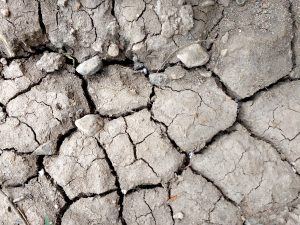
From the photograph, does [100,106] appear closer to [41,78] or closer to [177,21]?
[41,78]

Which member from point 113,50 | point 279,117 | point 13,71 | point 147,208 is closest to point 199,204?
point 147,208

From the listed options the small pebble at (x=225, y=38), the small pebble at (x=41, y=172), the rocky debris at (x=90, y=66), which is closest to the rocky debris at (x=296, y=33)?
the small pebble at (x=225, y=38)

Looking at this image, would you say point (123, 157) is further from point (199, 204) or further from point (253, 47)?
point (253, 47)

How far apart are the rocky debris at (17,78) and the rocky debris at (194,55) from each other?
93cm

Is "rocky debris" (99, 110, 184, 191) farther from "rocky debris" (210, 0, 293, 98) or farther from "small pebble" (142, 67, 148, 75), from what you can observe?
"rocky debris" (210, 0, 293, 98)

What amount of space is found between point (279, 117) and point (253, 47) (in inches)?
18.1

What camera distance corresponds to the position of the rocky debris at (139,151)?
2770 millimetres

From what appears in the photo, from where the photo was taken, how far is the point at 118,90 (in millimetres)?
2924

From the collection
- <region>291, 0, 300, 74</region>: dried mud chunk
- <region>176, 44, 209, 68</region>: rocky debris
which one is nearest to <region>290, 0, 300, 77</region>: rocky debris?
<region>291, 0, 300, 74</region>: dried mud chunk

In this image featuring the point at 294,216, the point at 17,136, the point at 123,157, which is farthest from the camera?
the point at 17,136

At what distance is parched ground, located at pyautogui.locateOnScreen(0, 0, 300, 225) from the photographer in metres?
2.74

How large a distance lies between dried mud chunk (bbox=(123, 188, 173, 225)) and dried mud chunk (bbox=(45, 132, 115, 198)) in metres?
0.16

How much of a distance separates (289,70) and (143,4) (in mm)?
1005

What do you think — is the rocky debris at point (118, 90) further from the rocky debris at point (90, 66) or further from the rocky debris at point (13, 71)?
the rocky debris at point (13, 71)
